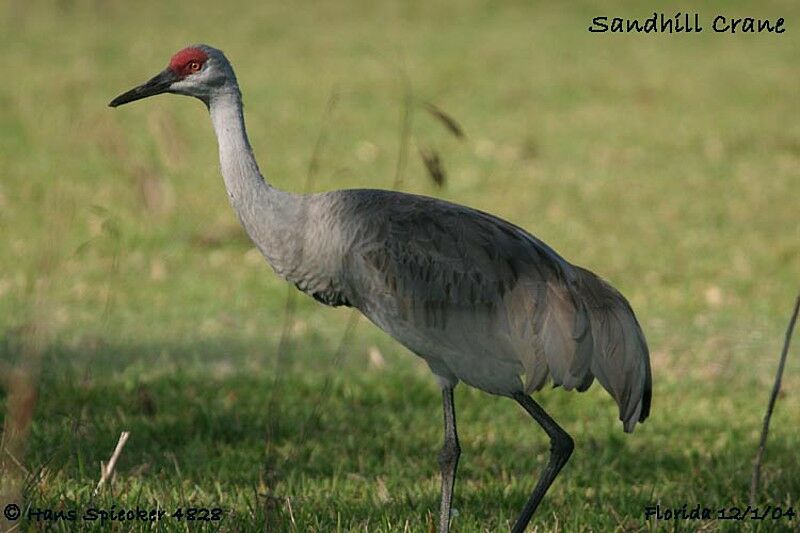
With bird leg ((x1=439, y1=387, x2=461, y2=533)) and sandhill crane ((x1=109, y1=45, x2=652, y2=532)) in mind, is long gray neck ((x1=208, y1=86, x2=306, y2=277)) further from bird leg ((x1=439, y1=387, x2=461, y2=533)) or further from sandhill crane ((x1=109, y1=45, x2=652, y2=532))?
bird leg ((x1=439, y1=387, x2=461, y2=533))

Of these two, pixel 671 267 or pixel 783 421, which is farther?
pixel 671 267

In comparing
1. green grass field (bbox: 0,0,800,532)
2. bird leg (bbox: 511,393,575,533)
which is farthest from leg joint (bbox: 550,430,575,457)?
green grass field (bbox: 0,0,800,532)

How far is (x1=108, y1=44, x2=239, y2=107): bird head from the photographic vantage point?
441cm

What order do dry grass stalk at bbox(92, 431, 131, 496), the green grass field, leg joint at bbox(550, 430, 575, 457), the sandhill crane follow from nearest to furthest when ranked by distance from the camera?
dry grass stalk at bbox(92, 431, 131, 496) < the sandhill crane < leg joint at bbox(550, 430, 575, 457) < the green grass field

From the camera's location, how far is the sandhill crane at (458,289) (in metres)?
4.25

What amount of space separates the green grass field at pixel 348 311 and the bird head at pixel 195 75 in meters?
0.33

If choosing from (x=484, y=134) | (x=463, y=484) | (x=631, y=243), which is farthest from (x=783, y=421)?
(x=484, y=134)

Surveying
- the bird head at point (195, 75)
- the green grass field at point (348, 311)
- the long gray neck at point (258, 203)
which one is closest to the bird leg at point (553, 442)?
the green grass field at point (348, 311)

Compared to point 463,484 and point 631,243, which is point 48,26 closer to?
point 631,243

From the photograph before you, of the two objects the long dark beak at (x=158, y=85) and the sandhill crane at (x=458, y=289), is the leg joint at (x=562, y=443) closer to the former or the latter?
the sandhill crane at (x=458, y=289)

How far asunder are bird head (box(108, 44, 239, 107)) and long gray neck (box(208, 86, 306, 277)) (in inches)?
3.4

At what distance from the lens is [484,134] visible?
13.7 metres

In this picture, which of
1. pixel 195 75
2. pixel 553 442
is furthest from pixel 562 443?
pixel 195 75

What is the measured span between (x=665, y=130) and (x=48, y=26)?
29.9ft
